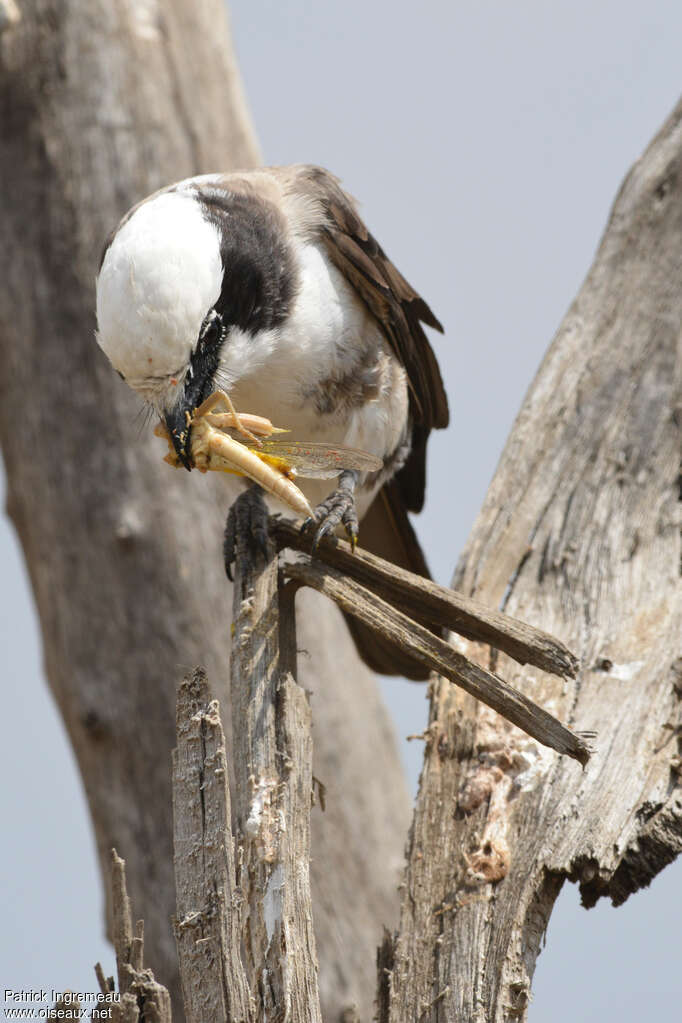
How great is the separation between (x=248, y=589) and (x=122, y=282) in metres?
0.76

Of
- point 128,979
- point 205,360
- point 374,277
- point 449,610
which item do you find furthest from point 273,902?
point 374,277

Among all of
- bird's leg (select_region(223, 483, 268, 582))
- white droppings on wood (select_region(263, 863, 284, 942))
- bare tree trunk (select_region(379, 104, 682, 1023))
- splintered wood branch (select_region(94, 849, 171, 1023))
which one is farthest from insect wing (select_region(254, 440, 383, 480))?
splintered wood branch (select_region(94, 849, 171, 1023))

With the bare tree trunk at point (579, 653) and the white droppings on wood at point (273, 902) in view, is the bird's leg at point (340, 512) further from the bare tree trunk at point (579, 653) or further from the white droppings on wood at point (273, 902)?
the white droppings on wood at point (273, 902)

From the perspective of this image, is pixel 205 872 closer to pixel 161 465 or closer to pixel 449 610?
pixel 449 610

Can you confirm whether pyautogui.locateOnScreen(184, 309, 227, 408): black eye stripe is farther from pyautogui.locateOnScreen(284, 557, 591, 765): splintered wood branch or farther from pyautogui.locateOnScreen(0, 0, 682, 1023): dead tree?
pyautogui.locateOnScreen(0, 0, 682, 1023): dead tree

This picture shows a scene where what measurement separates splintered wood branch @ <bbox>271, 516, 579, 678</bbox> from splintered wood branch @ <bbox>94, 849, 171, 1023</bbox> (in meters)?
0.92

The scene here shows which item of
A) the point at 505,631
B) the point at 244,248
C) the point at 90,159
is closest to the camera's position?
the point at 505,631

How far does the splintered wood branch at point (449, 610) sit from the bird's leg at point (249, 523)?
228 mm

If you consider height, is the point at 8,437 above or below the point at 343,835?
above

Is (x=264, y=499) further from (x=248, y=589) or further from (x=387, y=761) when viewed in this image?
(x=387, y=761)

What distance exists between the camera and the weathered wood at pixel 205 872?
1903mm

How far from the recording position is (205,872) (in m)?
1.97

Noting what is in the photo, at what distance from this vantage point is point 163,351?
8.30ft

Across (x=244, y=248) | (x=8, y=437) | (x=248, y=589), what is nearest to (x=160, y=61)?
(x=8, y=437)
